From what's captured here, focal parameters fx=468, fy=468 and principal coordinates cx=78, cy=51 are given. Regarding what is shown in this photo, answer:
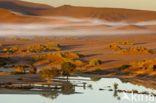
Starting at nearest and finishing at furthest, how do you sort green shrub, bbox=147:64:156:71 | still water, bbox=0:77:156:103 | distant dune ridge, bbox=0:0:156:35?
still water, bbox=0:77:156:103 → green shrub, bbox=147:64:156:71 → distant dune ridge, bbox=0:0:156:35

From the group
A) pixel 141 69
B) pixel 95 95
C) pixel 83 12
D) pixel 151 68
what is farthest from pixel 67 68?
pixel 83 12

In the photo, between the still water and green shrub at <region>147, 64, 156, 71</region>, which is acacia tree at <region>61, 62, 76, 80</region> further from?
green shrub at <region>147, 64, 156, 71</region>

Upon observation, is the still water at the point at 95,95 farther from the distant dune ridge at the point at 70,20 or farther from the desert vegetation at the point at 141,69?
the distant dune ridge at the point at 70,20

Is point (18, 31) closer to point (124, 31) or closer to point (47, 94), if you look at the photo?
point (124, 31)

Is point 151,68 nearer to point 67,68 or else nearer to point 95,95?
point 67,68

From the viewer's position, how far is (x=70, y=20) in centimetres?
17762

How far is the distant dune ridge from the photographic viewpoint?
16738cm

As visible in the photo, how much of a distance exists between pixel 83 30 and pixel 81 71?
121525 mm

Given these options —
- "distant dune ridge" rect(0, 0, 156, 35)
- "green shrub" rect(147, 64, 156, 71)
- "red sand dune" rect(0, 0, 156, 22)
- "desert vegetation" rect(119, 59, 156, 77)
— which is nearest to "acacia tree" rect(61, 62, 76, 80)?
"desert vegetation" rect(119, 59, 156, 77)

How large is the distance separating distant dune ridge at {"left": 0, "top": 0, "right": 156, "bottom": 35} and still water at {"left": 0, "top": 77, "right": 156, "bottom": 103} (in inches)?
4459

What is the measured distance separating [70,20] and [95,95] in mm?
137494

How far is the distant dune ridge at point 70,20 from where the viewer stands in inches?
6590

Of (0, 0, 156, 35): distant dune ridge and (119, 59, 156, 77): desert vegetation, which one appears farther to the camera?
(0, 0, 156, 35): distant dune ridge

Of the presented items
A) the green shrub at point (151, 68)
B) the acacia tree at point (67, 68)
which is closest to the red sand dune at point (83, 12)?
the green shrub at point (151, 68)
